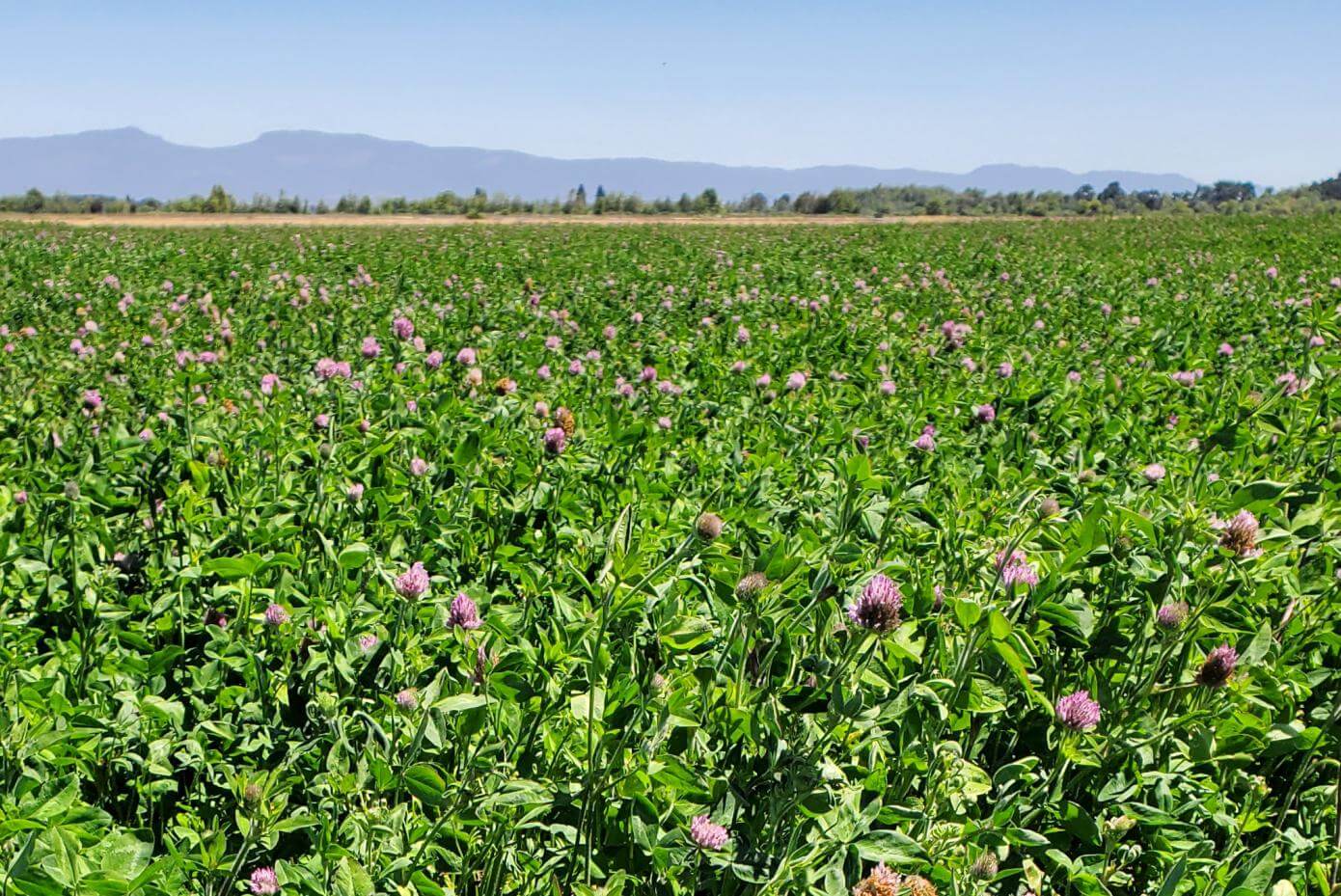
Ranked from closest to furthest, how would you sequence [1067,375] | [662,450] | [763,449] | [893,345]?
[763,449], [662,450], [1067,375], [893,345]

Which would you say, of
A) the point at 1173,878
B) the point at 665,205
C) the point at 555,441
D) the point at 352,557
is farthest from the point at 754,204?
the point at 1173,878

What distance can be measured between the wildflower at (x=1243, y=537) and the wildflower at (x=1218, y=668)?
0.18 meters

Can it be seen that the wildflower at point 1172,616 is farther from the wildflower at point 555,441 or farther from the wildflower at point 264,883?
the wildflower at point 555,441

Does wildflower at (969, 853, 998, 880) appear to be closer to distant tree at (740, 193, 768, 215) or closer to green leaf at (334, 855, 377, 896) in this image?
green leaf at (334, 855, 377, 896)

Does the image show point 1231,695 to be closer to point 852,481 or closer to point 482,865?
point 852,481

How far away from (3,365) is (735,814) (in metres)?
5.70

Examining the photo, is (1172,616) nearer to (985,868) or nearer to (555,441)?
(985,868)

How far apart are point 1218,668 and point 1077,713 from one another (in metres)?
0.27

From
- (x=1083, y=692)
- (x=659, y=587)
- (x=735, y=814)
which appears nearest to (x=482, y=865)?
(x=735, y=814)

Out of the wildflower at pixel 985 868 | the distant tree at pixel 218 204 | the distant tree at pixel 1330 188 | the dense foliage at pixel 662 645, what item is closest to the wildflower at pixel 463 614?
the dense foliage at pixel 662 645

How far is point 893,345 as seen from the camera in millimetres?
6547

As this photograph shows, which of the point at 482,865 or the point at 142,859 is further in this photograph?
the point at 482,865

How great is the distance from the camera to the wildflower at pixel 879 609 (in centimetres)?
142

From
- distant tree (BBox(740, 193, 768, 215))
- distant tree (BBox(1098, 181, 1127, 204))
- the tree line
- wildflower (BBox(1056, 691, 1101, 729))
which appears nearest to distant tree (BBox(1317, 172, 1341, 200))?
the tree line
